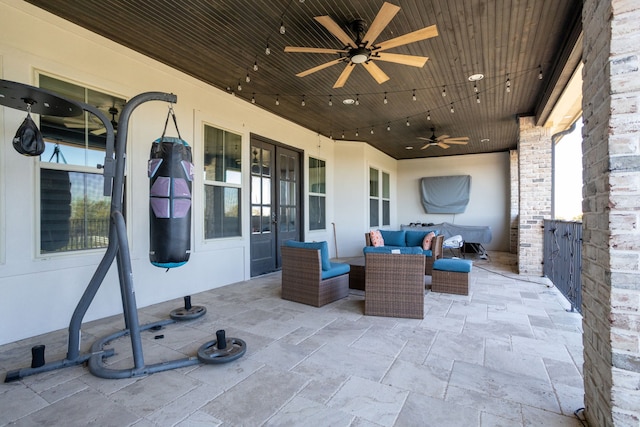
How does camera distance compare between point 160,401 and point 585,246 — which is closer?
point 585,246

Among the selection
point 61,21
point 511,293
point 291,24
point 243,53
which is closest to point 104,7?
point 61,21

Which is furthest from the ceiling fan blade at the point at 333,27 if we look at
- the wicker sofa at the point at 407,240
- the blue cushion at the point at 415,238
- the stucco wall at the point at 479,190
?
the stucco wall at the point at 479,190

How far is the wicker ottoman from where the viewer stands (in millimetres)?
4578

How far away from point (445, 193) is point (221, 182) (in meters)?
8.12

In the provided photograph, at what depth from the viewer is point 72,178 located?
342cm

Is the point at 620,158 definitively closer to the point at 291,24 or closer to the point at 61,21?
the point at 291,24

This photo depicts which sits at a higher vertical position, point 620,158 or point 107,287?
point 620,158

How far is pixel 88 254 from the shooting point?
353 cm

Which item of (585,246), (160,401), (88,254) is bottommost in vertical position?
(160,401)

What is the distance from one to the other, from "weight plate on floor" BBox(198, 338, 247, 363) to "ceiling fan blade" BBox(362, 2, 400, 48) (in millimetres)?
3020

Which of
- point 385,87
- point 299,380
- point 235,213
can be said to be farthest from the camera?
point 235,213

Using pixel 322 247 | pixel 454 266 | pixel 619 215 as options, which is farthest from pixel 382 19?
pixel 454 266

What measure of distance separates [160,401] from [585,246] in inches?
109

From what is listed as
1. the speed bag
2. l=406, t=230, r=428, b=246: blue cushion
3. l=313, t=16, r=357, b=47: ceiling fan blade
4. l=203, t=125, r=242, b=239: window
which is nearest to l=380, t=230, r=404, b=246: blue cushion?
→ l=406, t=230, r=428, b=246: blue cushion
